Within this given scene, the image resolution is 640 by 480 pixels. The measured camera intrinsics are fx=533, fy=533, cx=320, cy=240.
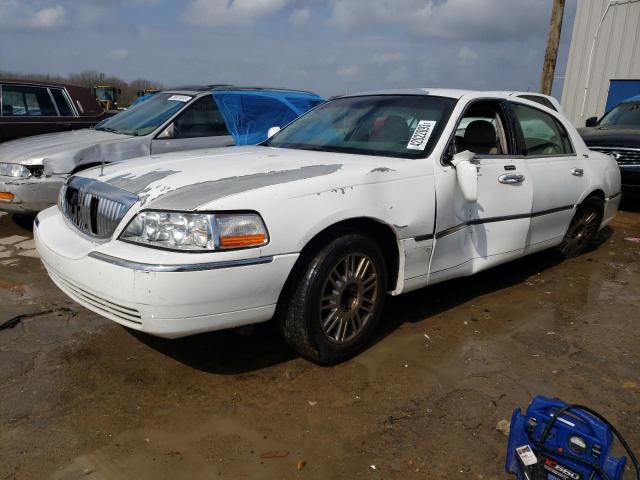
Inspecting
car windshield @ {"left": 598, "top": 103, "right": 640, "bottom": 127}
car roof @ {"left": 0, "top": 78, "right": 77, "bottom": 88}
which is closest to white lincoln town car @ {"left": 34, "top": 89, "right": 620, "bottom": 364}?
car roof @ {"left": 0, "top": 78, "right": 77, "bottom": 88}

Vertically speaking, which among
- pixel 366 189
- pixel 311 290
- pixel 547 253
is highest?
pixel 366 189

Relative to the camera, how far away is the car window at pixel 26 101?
722 centimetres

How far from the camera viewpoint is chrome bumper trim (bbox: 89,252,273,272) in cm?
238

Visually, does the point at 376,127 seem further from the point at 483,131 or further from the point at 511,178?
the point at 511,178

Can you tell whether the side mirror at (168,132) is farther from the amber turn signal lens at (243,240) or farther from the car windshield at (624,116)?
the car windshield at (624,116)

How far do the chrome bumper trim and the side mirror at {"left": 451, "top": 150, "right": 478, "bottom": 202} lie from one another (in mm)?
1478

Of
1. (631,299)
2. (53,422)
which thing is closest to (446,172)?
(631,299)

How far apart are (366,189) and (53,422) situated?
75.9 inches

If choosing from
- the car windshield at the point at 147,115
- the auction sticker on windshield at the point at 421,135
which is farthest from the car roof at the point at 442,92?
the car windshield at the point at 147,115

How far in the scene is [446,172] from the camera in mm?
3350

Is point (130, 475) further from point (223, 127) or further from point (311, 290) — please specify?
point (223, 127)

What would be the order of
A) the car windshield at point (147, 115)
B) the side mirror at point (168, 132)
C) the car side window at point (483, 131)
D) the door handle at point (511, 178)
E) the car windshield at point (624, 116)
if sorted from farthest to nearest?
1. the car windshield at point (624, 116)
2. the car windshield at point (147, 115)
3. the side mirror at point (168, 132)
4. the car side window at point (483, 131)
5. the door handle at point (511, 178)

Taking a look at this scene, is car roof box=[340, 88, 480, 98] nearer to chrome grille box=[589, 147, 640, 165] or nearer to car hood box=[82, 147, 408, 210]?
car hood box=[82, 147, 408, 210]

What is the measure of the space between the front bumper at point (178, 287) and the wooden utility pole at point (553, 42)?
10.9 m
